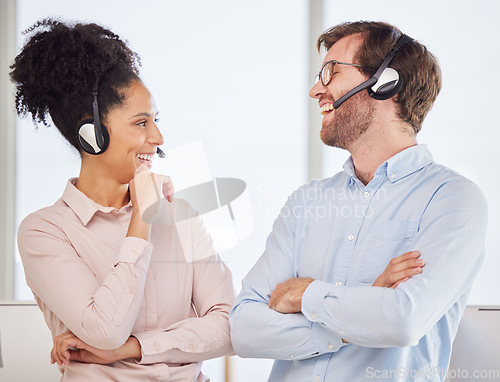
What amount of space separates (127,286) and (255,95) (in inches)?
98.4

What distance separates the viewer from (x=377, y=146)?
5.62 ft

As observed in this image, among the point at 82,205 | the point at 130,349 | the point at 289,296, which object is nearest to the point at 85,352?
the point at 130,349

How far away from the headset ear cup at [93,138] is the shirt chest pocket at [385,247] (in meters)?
0.83

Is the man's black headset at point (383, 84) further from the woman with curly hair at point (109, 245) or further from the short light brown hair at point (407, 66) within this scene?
the woman with curly hair at point (109, 245)

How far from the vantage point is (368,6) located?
3787 mm

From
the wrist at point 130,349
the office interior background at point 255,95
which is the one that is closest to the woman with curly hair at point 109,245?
the wrist at point 130,349

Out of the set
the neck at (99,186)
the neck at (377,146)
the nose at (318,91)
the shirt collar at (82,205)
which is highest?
the nose at (318,91)

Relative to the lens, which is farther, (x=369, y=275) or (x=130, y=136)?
(x=130, y=136)

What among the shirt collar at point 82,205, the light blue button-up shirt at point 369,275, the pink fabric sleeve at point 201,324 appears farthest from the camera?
the shirt collar at point 82,205

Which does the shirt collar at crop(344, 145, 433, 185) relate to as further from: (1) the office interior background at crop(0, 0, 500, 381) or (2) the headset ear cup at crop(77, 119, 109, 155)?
(1) the office interior background at crop(0, 0, 500, 381)

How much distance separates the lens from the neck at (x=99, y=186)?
1766 mm

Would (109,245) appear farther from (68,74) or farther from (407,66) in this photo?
(407,66)

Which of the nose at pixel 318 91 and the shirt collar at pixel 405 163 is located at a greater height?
the nose at pixel 318 91

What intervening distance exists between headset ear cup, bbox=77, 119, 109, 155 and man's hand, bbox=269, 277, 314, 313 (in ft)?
2.23
